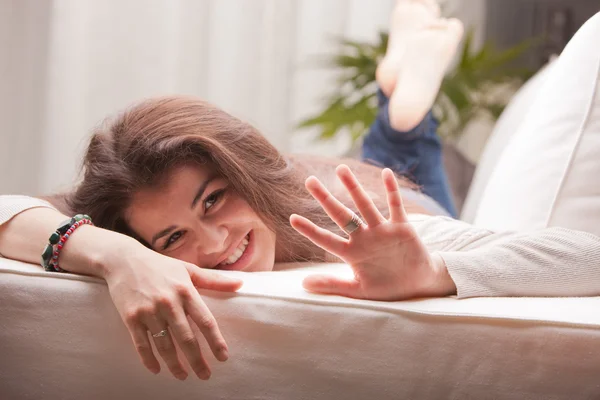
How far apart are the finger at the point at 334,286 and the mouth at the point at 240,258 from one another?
333 millimetres

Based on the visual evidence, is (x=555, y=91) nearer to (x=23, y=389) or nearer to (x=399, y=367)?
(x=399, y=367)

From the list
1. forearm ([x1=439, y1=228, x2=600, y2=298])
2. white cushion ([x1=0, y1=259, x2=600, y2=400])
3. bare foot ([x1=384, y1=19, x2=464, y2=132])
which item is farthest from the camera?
bare foot ([x1=384, y1=19, x2=464, y2=132])

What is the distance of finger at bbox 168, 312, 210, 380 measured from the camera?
2.35ft

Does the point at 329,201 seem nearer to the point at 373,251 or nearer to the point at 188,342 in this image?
the point at 373,251

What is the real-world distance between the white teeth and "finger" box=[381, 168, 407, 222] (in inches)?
15.9

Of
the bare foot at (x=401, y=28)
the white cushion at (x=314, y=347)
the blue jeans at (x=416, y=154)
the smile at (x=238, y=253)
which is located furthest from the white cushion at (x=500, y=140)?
the white cushion at (x=314, y=347)

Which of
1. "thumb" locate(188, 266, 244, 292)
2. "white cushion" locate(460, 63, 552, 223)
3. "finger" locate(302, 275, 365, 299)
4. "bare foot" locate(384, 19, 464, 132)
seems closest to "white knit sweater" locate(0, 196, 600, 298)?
"finger" locate(302, 275, 365, 299)

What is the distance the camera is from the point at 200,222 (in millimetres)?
1063

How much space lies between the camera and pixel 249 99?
261cm

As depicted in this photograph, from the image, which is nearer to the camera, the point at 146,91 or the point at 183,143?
the point at 183,143

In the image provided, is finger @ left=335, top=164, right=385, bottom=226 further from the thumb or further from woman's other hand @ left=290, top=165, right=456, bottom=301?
the thumb

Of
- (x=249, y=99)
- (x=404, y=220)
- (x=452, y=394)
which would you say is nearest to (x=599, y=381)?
(x=452, y=394)

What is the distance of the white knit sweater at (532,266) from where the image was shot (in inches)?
31.5

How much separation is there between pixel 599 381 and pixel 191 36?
2.15 meters
